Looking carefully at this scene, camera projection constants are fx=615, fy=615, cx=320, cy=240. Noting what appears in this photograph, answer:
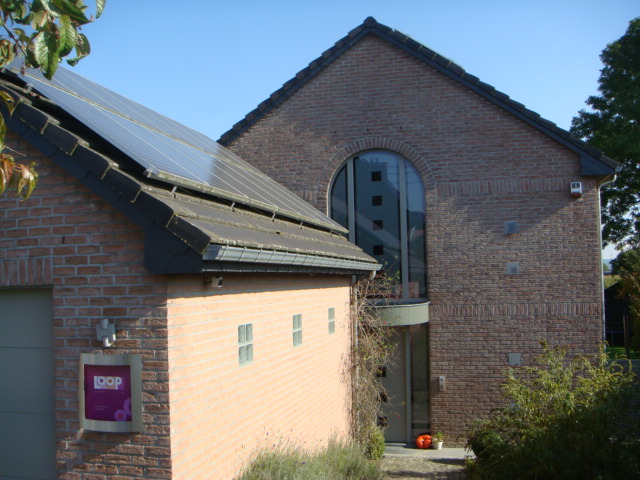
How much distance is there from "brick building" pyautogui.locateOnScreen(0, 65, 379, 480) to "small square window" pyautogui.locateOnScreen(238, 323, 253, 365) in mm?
20

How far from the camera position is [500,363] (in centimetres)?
1234

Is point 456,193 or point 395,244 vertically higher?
point 456,193

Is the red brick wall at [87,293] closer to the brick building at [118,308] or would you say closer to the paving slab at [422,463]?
the brick building at [118,308]

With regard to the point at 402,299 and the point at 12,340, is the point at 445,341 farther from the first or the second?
the point at 12,340

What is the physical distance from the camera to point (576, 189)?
12.0 m

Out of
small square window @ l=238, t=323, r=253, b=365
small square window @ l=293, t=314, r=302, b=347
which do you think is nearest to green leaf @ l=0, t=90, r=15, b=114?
small square window @ l=238, t=323, r=253, b=365

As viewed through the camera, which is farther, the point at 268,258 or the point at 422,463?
the point at 422,463

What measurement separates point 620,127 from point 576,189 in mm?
17847

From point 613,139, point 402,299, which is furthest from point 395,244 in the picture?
point 613,139

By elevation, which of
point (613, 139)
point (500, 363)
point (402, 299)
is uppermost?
point (613, 139)

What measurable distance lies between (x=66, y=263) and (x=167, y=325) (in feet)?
3.50

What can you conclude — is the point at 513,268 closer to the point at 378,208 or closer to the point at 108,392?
the point at 378,208

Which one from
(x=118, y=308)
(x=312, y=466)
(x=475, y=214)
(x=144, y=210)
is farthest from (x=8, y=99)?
(x=475, y=214)

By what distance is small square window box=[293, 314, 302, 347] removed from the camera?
302 inches
